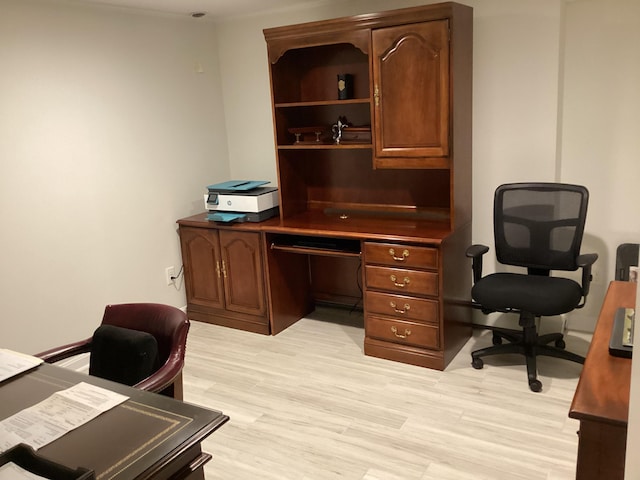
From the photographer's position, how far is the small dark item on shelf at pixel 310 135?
3824mm

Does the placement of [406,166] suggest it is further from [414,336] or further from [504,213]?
[414,336]

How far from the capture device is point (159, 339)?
2.09 meters

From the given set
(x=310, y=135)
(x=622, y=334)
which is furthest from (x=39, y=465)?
(x=310, y=135)

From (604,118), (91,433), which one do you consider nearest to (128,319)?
(91,433)

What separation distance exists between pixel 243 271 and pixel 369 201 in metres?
1.03

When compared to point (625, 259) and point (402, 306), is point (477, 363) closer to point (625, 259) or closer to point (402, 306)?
point (402, 306)

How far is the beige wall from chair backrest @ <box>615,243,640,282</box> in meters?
2.99

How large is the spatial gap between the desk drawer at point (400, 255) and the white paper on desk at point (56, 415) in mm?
1984

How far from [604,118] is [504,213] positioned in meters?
0.82

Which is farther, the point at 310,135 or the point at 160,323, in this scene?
the point at 310,135

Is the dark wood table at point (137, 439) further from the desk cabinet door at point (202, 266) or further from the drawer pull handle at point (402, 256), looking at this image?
the desk cabinet door at point (202, 266)

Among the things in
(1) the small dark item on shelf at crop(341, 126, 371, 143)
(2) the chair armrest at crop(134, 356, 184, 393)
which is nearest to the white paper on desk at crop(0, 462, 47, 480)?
(2) the chair armrest at crop(134, 356, 184, 393)

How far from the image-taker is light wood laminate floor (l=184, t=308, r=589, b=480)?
2.42m

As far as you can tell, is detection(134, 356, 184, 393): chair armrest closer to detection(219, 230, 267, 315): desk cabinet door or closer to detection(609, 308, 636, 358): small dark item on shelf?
detection(609, 308, 636, 358): small dark item on shelf
